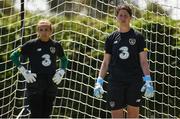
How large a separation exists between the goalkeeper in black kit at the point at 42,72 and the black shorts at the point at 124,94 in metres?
0.60

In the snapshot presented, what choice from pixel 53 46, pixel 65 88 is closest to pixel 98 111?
pixel 65 88

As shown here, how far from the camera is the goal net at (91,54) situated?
6.74 meters

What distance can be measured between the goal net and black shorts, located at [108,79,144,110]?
93.1 inches

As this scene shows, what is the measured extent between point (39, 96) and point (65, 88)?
81.7 inches

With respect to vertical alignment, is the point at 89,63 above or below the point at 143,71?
above

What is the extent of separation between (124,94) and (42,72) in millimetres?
834

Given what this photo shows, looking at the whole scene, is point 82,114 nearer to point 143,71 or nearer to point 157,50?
point 157,50

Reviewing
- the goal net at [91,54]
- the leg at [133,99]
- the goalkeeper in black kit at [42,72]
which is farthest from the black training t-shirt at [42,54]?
the goal net at [91,54]

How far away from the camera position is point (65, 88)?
6.58 meters

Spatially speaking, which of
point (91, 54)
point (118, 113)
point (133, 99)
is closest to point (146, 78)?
point (133, 99)

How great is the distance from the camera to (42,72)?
4.58 meters

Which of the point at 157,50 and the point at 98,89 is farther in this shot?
the point at 157,50

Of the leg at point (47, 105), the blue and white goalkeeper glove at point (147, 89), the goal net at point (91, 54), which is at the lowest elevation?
the leg at point (47, 105)

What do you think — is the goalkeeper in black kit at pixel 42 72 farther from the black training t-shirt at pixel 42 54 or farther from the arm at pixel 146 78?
the arm at pixel 146 78
